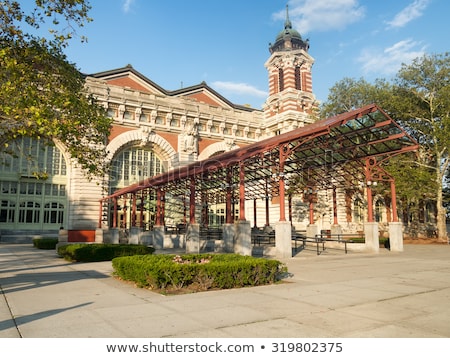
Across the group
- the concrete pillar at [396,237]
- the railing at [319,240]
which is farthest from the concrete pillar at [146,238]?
the concrete pillar at [396,237]

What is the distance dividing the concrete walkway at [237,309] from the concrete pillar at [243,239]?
6.88 metres

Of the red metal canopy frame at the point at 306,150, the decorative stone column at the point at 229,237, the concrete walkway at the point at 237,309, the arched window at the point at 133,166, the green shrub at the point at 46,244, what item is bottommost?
the concrete walkway at the point at 237,309

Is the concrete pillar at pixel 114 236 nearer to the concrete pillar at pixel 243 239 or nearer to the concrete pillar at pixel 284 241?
the concrete pillar at pixel 243 239

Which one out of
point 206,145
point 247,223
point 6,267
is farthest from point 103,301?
point 206,145

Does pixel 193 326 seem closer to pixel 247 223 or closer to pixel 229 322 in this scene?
pixel 229 322

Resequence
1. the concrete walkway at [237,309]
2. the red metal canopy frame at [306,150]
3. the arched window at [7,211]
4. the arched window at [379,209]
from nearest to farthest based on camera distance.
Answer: the concrete walkway at [237,309], the red metal canopy frame at [306,150], the arched window at [7,211], the arched window at [379,209]

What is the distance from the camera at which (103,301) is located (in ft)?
25.9

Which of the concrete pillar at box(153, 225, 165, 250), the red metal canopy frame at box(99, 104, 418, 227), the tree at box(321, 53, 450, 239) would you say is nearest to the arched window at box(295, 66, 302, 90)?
the tree at box(321, 53, 450, 239)

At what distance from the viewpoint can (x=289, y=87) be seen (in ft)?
164

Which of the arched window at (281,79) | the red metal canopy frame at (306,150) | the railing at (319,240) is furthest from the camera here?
the arched window at (281,79)

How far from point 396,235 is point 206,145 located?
2777cm

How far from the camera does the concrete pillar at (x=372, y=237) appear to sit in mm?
22422

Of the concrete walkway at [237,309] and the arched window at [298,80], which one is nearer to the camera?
the concrete walkway at [237,309]

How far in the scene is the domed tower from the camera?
48.9 meters
